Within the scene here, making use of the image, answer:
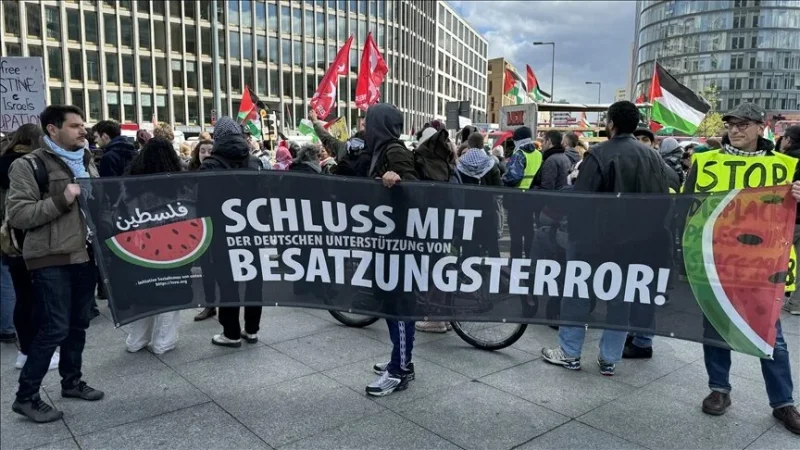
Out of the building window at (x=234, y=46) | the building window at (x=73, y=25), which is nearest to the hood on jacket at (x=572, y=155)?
the building window at (x=73, y=25)

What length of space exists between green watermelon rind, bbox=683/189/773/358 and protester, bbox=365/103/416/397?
1.88m

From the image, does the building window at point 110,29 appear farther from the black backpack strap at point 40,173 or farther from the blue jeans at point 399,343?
the blue jeans at point 399,343

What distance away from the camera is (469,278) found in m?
3.87

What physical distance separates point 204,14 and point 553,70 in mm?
39618

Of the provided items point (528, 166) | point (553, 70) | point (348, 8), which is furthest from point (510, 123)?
point (348, 8)

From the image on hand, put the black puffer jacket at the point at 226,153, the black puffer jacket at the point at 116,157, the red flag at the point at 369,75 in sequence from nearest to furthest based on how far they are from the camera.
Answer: the black puffer jacket at the point at 226,153 < the black puffer jacket at the point at 116,157 < the red flag at the point at 369,75

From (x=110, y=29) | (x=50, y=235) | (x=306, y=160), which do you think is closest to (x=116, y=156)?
(x=306, y=160)

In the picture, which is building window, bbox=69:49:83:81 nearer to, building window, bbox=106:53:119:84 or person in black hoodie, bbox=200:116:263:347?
building window, bbox=106:53:119:84

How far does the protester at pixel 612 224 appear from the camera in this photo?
142 inches

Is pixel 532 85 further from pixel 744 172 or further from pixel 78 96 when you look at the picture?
pixel 78 96

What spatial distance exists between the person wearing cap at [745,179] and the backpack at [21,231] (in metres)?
4.37

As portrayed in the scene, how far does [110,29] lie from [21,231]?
62777 mm

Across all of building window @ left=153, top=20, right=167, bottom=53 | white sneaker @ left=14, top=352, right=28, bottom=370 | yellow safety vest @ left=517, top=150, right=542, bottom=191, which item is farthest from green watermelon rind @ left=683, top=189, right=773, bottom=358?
building window @ left=153, top=20, right=167, bottom=53

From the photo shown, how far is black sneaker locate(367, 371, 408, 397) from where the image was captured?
4.14 meters
